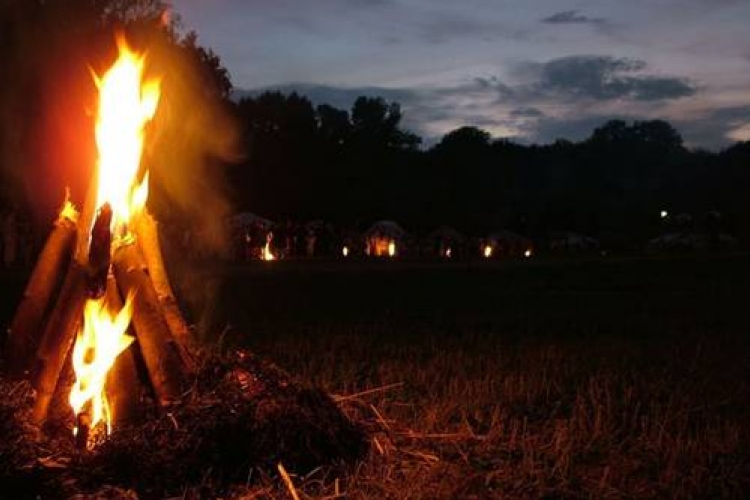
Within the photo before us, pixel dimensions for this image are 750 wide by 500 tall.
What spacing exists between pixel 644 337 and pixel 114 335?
8.23 metres

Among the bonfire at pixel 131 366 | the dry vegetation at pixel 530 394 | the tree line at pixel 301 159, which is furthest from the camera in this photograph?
the tree line at pixel 301 159

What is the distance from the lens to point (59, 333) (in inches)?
201

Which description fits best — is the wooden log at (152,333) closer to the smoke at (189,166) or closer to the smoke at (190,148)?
the smoke at (189,166)

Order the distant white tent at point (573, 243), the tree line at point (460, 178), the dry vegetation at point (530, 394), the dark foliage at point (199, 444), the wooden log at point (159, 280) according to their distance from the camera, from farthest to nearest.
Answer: the distant white tent at point (573, 243), the tree line at point (460, 178), the wooden log at point (159, 280), the dry vegetation at point (530, 394), the dark foliage at point (199, 444)

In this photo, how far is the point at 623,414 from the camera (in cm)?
641

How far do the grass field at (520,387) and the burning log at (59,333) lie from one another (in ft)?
4.34

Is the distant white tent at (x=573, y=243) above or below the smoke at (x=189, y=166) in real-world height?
below

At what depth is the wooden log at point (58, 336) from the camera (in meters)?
5.09

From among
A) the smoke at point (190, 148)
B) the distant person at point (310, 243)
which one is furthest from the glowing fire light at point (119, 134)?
the distant person at point (310, 243)

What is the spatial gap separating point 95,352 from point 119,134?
1.23 meters

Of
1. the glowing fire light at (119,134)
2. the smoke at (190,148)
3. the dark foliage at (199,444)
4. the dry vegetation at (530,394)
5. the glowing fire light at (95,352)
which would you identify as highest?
the smoke at (190,148)

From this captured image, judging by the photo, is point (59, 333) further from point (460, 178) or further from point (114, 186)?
point (460, 178)

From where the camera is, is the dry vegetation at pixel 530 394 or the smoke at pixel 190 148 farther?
the smoke at pixel 190 148

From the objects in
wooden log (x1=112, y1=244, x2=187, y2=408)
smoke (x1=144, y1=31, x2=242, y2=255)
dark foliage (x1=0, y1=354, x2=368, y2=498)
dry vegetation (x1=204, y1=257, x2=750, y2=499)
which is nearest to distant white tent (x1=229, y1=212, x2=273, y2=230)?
smoke (x1=144, y1=31, x2=242, y2=255)
